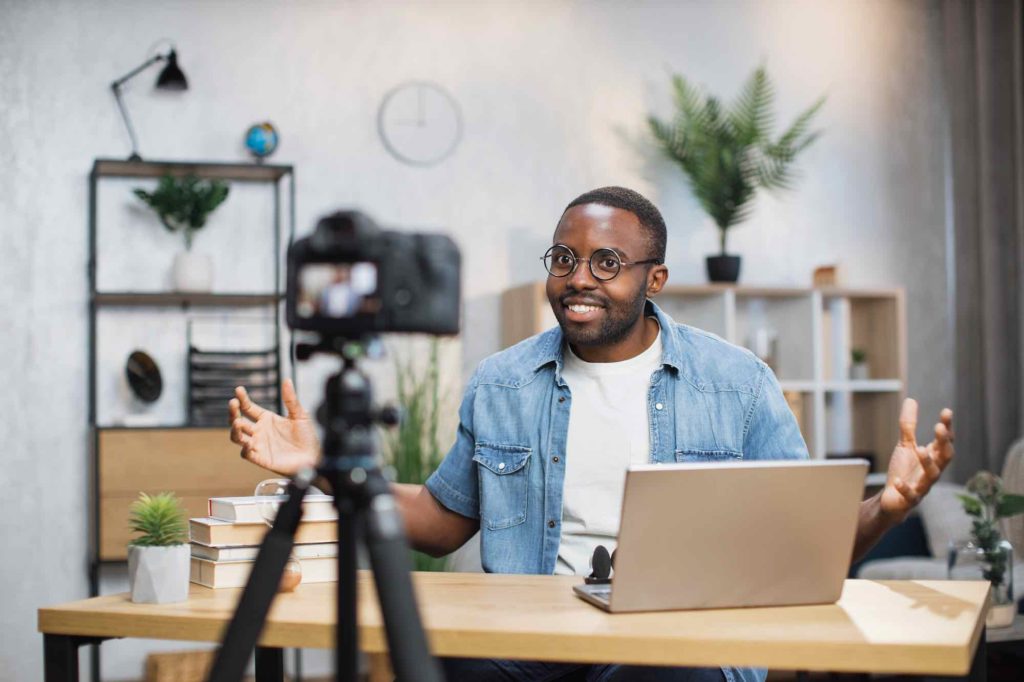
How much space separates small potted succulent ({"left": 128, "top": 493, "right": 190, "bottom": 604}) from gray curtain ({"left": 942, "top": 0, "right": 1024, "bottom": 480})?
402cm

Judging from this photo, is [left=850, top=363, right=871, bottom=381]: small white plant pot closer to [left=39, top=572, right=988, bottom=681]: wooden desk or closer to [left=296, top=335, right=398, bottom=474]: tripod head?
[left=39, top=572, right=988, bottom=681]: wooden desk

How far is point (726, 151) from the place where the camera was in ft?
14.6

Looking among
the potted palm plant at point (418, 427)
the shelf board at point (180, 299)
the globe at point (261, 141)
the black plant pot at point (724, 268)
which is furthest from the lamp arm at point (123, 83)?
the black plant pot at point (724, 268)

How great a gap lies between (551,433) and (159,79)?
2707 millimetres

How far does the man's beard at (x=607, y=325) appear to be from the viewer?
2100mm

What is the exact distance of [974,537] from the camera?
3.11 m

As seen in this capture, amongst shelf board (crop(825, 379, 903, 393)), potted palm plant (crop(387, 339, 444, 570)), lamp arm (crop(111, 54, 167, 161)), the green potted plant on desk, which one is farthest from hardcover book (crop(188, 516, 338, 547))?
shelf board (crop(825, 379, 903, 393))

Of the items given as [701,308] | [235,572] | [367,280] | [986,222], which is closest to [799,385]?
[701,308]

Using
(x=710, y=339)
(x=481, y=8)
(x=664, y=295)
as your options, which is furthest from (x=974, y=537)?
(x=481, y=8)

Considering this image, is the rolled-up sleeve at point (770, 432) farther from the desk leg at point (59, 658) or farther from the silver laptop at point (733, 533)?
the desk leg at point (59, 658)

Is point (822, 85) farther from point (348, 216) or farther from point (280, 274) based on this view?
point (348, 216)

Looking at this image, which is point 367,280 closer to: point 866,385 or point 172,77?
point 172,77

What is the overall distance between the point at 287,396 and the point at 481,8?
3.17 meters

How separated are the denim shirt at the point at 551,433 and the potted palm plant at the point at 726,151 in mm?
2423
